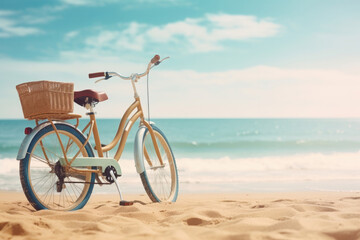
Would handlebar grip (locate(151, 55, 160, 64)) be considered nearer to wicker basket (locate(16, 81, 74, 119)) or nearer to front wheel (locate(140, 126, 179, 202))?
front wheel (locate(140, 126, 179, 202))

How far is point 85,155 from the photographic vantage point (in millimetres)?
4270

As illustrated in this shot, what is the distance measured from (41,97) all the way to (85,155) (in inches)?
32.8

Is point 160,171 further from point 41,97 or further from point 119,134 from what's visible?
point 41,97

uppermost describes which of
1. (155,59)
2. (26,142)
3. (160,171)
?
(155,59)

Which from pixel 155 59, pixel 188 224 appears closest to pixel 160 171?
pixel 155 59

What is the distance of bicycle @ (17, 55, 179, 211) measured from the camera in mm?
3805

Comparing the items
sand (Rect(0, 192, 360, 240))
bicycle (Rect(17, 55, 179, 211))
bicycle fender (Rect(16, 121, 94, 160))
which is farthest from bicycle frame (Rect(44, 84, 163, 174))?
sand (Rect(0, 192, 360, 240))

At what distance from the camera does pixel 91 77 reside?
15.2ft

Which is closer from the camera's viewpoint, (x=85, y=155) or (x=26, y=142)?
(x=26, y=142)

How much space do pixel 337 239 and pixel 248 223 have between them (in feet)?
2.07

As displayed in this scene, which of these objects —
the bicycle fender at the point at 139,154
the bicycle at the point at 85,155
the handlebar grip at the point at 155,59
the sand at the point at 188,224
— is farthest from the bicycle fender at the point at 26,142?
the handlebar grip at the point at 155,59

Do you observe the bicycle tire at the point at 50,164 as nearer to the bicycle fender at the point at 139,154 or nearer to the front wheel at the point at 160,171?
the bicycle fender at the point at 139,154

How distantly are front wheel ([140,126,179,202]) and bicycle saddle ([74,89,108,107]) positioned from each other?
0.77 m

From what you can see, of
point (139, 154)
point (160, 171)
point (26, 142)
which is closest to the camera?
point (26, 142)
